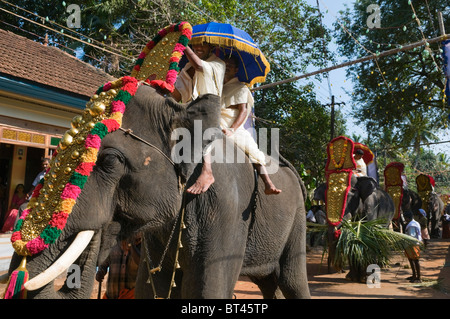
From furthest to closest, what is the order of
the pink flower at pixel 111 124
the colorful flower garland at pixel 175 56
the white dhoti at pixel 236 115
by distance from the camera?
the white dhoti at pixel 236 115
the colorful flower garland at pixel 175 56
the pink flower at pixel 111 124

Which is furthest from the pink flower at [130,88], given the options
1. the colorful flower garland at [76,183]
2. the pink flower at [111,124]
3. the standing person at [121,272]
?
the standing person at [121,272]

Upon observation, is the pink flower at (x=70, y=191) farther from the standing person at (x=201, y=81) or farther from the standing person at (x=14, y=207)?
the standing person at (x=14, y=207)

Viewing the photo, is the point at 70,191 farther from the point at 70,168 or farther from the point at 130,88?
the point at 130,88

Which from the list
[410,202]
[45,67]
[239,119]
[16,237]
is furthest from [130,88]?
[410,202]

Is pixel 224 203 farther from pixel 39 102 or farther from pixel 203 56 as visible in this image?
pixel 39 102

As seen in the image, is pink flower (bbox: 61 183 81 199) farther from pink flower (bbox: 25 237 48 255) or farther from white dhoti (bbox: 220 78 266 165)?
white dhoti (bbox: 220 78 266 165)

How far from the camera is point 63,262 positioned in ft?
6.02

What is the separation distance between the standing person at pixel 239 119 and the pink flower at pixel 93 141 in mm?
1083

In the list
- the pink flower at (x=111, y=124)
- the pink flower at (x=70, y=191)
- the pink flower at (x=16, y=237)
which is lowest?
the pink flower at (x=16, y=237)

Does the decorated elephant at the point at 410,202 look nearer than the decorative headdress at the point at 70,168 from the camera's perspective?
No

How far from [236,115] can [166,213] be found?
4.13 feet

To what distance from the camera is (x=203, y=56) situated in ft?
10.9

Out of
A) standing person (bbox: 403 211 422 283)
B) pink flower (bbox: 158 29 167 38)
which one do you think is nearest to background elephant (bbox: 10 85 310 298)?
pink flower (bbox: 158 29 167 38)

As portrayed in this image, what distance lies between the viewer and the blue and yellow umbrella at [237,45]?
331cm
